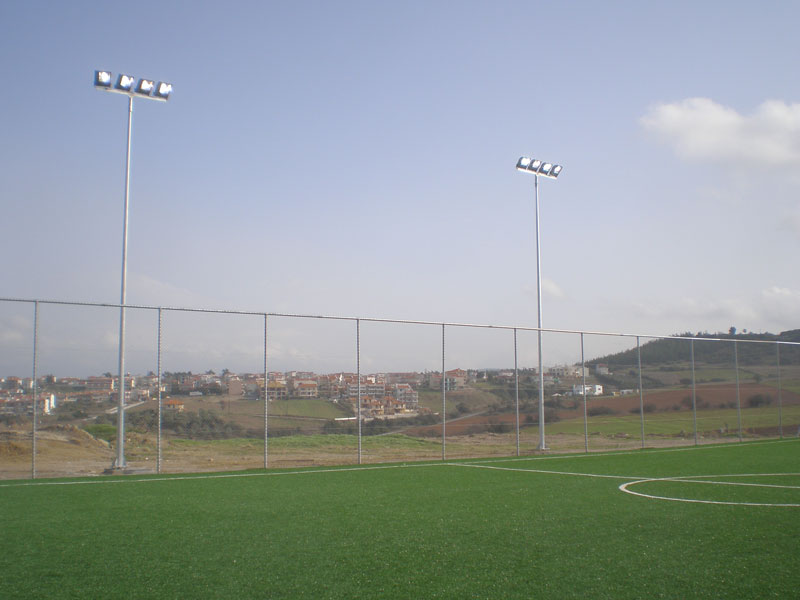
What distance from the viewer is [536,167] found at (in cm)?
2011

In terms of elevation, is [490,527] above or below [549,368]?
below

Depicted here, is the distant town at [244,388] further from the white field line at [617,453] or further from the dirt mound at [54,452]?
the white field line at [617,453]

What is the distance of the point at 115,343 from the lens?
12.0 meters

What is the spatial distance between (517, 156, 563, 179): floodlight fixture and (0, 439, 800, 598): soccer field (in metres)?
11.5

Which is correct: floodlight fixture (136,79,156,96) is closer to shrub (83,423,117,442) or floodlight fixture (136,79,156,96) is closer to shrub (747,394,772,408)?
shrub (83,423,117,442)

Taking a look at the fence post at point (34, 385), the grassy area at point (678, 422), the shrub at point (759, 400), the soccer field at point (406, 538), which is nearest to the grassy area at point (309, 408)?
the soccer field at point (406, 538)

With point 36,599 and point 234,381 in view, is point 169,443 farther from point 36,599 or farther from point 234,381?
point 36,599

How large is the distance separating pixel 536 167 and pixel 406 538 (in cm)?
1587

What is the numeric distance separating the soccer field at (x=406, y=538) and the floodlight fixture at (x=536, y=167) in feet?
37.6

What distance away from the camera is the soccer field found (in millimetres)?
4465

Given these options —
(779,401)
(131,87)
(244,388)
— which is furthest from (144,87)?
(779,401)

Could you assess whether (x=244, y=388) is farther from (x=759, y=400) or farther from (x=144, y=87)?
(x=759, y=400)

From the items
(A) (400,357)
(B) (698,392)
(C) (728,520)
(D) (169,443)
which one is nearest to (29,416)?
(D) (169,443)

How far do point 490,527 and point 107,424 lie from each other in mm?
8355
